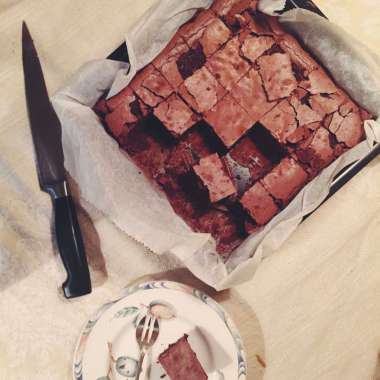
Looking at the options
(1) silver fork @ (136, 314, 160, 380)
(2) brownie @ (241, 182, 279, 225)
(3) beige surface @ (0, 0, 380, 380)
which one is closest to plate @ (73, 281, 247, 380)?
(1) silver fork @ (136, 314, 160, 380)

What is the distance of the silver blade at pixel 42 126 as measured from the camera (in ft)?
4.95

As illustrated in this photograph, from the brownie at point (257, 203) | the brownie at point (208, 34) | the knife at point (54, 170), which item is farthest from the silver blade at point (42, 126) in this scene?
the brownie at point (257, 203)

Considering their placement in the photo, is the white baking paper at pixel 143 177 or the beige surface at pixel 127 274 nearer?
the white baking paper at pixel 143 177

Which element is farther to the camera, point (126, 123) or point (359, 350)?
point (359, 350)

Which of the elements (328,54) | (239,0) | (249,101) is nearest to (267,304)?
(249,101)

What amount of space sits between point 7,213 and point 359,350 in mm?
1258

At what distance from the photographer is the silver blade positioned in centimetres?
151

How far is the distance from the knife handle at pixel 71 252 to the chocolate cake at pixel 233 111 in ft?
0.93

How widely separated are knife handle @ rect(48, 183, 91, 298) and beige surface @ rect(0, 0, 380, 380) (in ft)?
0.26

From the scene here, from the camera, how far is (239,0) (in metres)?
1.51

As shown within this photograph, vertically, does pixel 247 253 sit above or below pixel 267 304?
above

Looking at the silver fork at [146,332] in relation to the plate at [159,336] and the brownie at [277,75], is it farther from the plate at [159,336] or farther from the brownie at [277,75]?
the brownie at [277,75]

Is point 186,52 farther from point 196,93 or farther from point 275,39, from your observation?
point 275,39

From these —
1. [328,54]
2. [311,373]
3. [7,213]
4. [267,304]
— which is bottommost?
[311,373]
